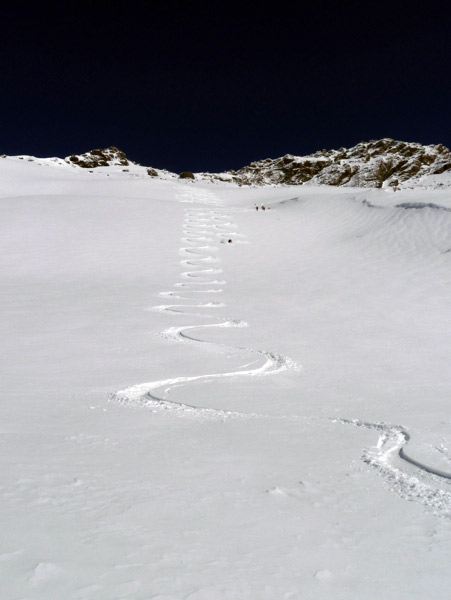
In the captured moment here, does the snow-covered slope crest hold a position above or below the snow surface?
above

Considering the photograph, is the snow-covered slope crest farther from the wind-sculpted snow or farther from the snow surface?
the snow surface

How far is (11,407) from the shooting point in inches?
144

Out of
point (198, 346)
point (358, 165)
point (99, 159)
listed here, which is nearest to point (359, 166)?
point (358, 165)

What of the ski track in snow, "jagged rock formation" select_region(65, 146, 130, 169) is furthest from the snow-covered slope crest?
the ski track in snow

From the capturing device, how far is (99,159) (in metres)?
76.0

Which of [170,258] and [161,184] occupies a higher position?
[161,184]

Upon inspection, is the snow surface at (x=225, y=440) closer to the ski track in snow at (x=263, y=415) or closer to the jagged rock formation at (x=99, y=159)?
the ski track in snow at (x=263, y=415)

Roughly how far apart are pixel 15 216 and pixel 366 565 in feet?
57.6

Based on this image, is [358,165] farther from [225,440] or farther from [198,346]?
[225,440]

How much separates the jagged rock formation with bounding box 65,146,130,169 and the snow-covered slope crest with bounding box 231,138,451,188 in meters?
30.2

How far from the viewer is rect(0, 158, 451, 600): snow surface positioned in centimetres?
190

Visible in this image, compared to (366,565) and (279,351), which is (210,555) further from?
(279,351)

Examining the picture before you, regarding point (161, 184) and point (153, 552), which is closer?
point (153, 552)

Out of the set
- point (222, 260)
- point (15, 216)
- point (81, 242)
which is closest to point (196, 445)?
point (222, 260)
